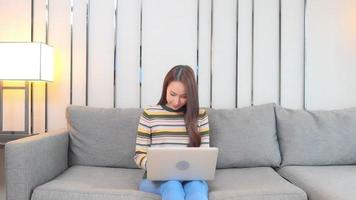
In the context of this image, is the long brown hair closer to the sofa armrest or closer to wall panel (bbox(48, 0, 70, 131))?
the sofa armrest

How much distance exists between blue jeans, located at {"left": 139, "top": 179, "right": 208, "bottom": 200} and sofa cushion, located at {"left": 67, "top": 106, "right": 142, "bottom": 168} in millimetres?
498

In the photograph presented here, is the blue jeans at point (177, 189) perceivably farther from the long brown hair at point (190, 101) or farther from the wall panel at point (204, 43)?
the wall panel at point (204, 43)

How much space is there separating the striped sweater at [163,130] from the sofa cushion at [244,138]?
263 mm

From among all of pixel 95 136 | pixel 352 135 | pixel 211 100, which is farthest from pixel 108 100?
pixel 352 135

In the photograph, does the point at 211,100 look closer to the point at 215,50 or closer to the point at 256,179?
the point at 215,50

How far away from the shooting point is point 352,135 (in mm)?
2096

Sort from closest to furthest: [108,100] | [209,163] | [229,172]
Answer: [209,163] → [229,172] → [108,100]

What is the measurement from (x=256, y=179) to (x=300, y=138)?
0.49 meters

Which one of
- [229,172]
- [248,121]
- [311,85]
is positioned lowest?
[229,172]

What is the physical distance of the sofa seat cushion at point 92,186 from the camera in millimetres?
1503

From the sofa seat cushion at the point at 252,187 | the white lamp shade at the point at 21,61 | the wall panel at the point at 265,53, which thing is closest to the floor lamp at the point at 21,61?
the white lamp shade at the point at 21,61

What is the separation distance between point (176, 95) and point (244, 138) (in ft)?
1.82

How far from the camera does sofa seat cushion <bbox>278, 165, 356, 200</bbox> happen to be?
4.76 feet

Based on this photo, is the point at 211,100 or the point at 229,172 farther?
the point at 211,100
